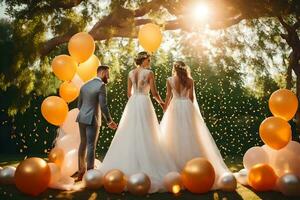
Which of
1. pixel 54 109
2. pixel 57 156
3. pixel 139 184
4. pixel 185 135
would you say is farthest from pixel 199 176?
pixel 54 109

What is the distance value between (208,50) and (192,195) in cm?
726

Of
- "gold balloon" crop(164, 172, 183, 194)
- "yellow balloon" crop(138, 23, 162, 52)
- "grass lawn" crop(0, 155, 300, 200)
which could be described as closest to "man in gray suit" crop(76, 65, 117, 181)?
"grass lawn" crop(0, 155, 300, 200)

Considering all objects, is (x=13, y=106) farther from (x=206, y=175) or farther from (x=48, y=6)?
(x=206, y=175)

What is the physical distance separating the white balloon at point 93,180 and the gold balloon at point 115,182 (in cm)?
20

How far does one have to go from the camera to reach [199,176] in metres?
6.42

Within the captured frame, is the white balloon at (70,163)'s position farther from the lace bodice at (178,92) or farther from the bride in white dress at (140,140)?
the lace bodice at (178,92)

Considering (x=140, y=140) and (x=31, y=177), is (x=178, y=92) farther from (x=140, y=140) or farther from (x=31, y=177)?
(x=31, y=177)

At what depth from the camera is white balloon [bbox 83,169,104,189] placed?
6.74 m

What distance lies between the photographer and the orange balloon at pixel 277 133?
7227 mm

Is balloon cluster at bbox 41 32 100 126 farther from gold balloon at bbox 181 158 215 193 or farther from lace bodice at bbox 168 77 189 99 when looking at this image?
gold balloon at bbox 181 158 215 193

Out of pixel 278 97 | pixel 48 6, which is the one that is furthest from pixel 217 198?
pixel 48 6

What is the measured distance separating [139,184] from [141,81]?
1936mm

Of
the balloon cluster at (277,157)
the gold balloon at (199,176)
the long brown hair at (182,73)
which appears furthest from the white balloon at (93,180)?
the balloon cluster at (277,157)

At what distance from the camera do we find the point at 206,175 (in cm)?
645
